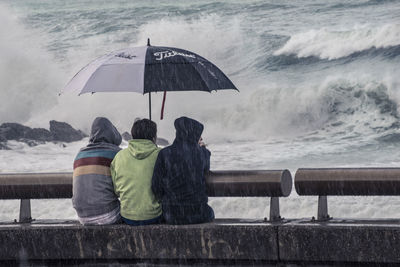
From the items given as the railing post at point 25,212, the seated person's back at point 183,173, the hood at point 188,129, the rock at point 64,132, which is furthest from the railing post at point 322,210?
the rock at point 64,132

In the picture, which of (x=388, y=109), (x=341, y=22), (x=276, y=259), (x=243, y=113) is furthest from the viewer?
(x=341, y=22)

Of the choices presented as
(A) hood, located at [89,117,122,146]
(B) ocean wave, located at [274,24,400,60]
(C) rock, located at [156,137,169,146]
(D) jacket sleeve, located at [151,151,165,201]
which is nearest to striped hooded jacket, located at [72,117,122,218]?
(A) hood, located at [89,117,122,146]

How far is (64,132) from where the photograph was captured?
107 ft

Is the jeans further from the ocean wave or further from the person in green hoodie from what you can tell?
the ocean wave

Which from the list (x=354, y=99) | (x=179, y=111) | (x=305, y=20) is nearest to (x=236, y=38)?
(x=305, y=20)

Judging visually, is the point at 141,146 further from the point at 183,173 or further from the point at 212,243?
the point at 212,243

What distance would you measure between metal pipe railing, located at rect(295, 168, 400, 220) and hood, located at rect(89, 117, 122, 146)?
1412 millimetres

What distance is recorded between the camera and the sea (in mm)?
26844

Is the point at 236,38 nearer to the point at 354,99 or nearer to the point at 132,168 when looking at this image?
the point at 354,99

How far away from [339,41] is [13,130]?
1169 centimetres

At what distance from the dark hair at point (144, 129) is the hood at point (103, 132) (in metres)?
0.20

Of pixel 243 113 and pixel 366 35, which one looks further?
pixel 366 35

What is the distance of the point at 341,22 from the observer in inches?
1457

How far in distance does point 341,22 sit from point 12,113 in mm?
12621
